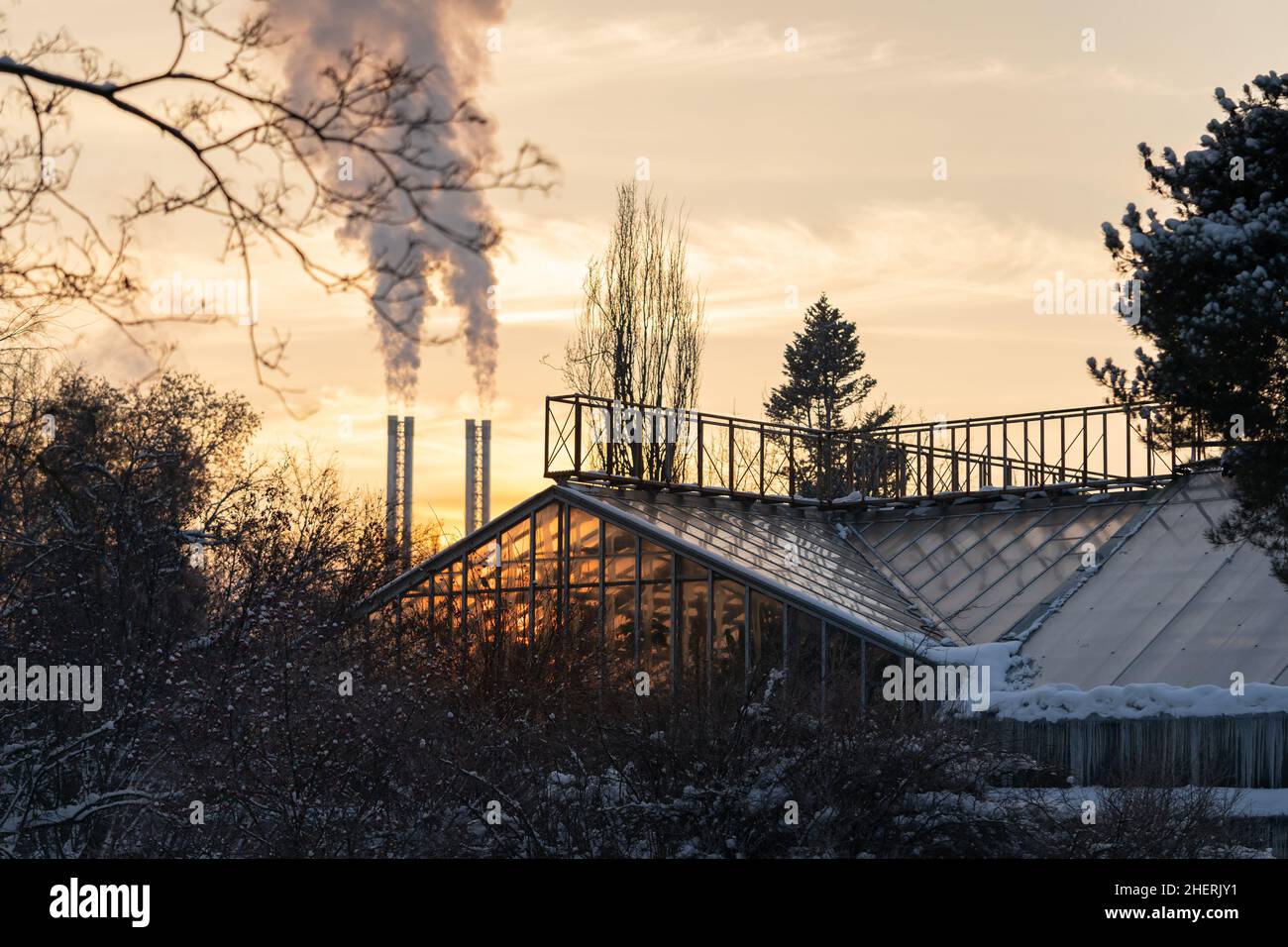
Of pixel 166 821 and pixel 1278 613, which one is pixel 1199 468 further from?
pixel 166 821

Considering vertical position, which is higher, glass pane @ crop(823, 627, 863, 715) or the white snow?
glass pane @ crop(823, 627, 863, 715)

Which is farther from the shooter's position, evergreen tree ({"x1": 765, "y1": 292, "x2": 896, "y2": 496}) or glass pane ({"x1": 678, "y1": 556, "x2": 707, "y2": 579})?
evergreen tree ({"x1": 765, "y1": 292, "x2": 896, "y2": 496})

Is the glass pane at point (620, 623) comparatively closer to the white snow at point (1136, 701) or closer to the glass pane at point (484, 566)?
the glass pane at point (484, 566)

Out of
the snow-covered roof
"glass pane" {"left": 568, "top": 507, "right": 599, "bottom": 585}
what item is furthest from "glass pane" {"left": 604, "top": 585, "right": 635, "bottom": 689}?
the snow-covered roof

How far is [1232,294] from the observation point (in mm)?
17406

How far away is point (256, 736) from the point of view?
1688 cm

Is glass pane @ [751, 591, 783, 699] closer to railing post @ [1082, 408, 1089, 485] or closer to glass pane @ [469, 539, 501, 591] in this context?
glass pane @ [469, 539, 501, 591]

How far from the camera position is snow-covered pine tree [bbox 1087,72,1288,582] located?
694 inches

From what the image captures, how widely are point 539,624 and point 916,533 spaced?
26.4ft

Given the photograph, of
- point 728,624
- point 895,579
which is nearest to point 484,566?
point 728,624

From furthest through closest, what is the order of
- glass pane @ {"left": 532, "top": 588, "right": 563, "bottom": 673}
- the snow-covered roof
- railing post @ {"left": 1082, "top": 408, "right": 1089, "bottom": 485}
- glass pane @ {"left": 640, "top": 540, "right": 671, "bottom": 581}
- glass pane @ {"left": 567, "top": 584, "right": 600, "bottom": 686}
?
1. railing post @ {"left": 1082, "top": 408, "right": 1089, "bottom": 485}
2. glass pane @ {"left": 640, "top": 540, "right": 671, "bottom": 581}
3. glass pane @ {"left": 567, "top": 584, "right": 600, "bottom": 686}
4. glass pane @ {"left": 532, "top": 588, "right": 563, "bottom": 673}
5. the snow-covered roof

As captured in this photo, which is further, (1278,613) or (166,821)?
(1278,613)
